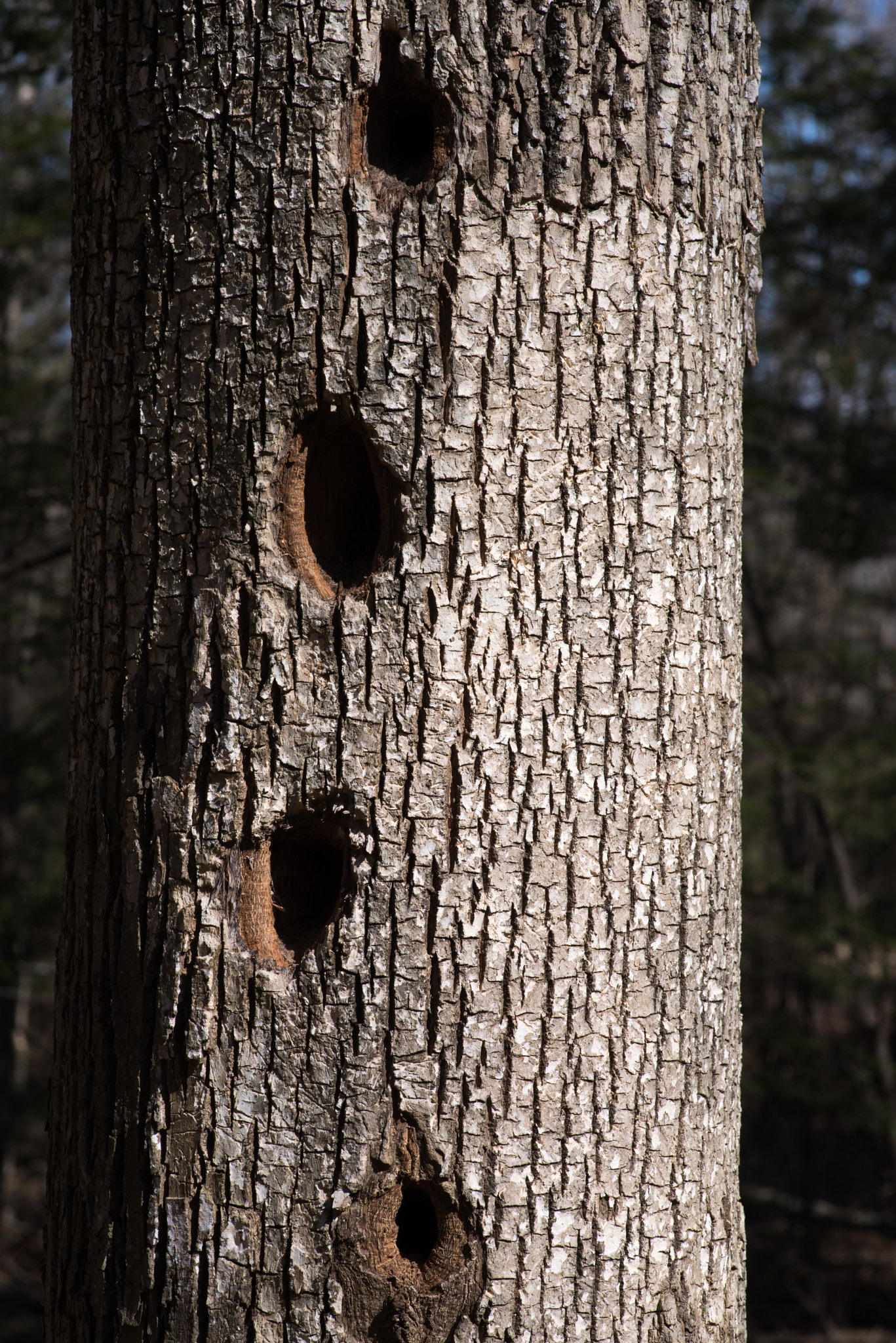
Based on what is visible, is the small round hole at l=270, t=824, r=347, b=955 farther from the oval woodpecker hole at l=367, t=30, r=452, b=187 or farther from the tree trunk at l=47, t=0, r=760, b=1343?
the oval woodpecker hole at l=367, t=30, r=452, b=187

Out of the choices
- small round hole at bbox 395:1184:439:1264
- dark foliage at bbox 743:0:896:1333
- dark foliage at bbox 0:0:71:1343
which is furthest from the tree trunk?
dark foliage at bbox 743:0:896:1333

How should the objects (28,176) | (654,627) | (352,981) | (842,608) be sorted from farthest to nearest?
(842,608)
(28,176)
(654,627)
(352,981)

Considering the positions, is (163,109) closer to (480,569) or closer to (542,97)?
(542,97)

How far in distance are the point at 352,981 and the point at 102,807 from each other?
0.47m

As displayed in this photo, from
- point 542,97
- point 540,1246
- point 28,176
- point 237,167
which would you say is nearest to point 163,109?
point 237,167

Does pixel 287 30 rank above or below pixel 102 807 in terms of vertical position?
above

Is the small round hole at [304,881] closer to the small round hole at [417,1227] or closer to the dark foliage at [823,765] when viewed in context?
the small round hole at [417,1227]

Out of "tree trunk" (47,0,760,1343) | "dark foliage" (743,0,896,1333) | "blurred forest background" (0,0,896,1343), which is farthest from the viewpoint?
"dark foliage" (743,0,896,1333)

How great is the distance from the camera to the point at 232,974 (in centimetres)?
146

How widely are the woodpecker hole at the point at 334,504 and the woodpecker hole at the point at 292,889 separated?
1.21 feet

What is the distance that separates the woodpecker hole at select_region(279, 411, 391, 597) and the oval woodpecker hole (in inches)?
15.1

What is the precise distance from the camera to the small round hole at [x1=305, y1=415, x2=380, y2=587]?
1.53 metres

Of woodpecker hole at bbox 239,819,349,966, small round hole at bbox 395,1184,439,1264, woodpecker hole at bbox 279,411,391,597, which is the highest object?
woodpecker hole at bbox 279,411,391,597

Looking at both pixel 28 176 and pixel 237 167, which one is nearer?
pixel 237 167
